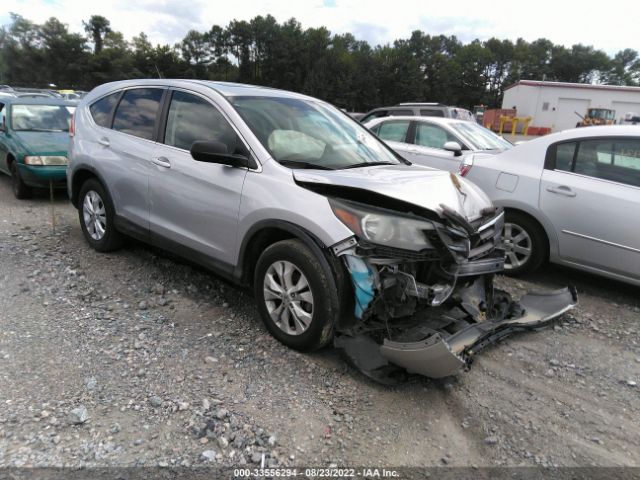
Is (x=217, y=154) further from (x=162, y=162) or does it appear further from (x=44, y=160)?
(x=44, y=160)

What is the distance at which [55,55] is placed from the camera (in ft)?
281

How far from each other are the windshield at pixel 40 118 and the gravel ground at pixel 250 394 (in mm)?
4945

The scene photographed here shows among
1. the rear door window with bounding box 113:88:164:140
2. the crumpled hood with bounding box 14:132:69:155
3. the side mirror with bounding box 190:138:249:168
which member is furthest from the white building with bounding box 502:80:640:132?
the side mirror with bounding box 190:138:249:168

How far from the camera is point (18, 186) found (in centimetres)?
761

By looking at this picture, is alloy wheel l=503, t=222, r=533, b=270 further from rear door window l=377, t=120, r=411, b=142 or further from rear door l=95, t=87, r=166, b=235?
rear door l=95, t=87, r=166, b=235

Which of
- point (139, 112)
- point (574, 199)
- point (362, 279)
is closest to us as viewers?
point (362, 279)

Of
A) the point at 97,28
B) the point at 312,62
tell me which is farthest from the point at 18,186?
the point at 97,28

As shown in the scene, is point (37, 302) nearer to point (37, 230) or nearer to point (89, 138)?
point (89, 138)

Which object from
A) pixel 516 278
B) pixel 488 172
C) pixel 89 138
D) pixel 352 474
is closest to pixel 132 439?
pixel 352 474

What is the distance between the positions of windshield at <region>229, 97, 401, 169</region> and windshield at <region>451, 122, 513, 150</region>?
3410 mm

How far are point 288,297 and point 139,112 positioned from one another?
2.57 metres

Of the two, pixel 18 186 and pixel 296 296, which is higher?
pixel 296 296

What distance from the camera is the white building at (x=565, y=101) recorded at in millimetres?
42500

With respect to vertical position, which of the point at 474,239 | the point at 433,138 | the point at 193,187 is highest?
the point at 433,138
